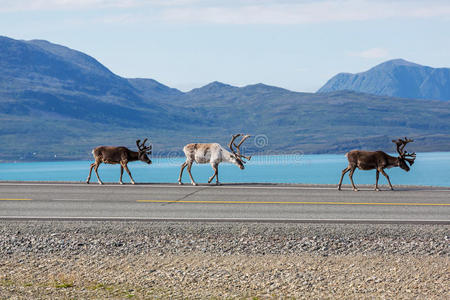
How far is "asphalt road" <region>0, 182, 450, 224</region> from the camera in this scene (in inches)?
723

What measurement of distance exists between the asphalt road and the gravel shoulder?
139 centimetres

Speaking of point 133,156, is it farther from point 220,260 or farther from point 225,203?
point 220,260

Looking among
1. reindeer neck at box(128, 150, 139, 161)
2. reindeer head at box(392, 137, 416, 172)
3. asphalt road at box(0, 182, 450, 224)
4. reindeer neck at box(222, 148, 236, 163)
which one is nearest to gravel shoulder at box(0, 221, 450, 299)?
asphalt road at box(0, 182, 450, 224)

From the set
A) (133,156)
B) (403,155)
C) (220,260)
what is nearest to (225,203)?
(133,156)

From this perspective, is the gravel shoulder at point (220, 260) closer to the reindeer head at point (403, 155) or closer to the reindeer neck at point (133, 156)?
the reindeer head at point (403, 155)

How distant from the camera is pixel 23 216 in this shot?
1848 centimetres

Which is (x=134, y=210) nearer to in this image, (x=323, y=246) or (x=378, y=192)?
(x=323, y=246)

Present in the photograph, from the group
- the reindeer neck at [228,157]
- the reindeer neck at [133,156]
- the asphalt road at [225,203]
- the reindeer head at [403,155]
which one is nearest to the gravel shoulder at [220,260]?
the asphalt road at [225,203]

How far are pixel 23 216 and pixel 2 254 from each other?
4.33m

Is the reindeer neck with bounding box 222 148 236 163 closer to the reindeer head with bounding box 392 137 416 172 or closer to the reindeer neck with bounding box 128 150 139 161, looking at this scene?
the reindeer neck with bounding box 128 150 139 161

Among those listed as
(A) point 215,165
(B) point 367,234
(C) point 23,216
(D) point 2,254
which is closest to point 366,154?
(A) point 215,165

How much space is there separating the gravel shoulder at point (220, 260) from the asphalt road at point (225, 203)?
1.39 metres

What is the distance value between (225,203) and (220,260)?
7.31m

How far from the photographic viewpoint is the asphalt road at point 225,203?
18.4 meters
